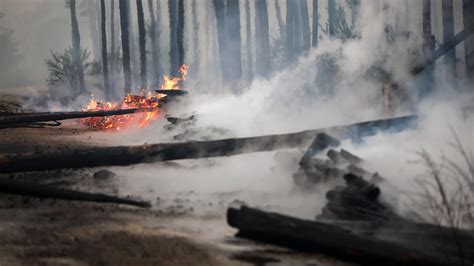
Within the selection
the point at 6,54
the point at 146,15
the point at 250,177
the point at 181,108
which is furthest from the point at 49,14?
A: the point at 250,177

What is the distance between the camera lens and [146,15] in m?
92.0

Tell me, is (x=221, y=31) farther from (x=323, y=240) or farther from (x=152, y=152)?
(x=323, y=240)

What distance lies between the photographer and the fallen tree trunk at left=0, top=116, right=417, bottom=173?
686cm

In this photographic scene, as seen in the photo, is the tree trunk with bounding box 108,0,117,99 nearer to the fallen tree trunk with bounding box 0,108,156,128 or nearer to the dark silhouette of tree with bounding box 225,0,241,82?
the dark silhouette of tree with bounding box 225,0,241,82

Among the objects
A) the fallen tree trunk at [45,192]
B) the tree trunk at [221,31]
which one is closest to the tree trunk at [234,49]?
the tree trunk at [221,31]

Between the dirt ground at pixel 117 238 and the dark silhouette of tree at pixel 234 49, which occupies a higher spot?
the dark silhouette of tree at pixel 234 49

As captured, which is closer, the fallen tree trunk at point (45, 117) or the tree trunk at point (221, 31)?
the fallen tree trunk at point (45, 117)

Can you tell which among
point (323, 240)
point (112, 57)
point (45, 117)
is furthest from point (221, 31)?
point (112, 57)

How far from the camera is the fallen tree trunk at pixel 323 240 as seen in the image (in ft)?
11.5

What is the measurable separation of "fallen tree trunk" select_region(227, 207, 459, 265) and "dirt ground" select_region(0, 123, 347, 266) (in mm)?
153

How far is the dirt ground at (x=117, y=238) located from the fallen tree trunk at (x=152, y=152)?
637 mm

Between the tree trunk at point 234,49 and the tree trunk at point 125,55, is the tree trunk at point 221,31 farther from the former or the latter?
the tree trunk at point 125,55

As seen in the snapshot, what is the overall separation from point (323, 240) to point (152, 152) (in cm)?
376

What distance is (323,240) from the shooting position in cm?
381
